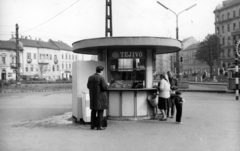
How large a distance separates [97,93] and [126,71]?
2292 mm

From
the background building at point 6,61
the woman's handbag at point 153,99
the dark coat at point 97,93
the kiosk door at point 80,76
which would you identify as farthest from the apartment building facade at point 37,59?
the dark coat at point 97,93

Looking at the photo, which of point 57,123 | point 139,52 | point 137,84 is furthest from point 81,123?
point 139,52

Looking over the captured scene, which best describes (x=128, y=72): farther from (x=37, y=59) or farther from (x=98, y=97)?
(x=37, y=59)

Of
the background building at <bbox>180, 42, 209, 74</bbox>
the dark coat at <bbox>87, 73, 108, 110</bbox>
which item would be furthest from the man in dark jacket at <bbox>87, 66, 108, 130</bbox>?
the background building at <bbox>180, 42, 209, 74</bbox>

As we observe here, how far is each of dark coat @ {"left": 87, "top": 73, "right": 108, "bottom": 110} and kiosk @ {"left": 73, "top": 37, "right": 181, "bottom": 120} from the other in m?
1.45

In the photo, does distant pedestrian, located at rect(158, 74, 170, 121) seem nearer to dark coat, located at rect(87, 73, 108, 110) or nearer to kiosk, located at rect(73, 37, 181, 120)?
kiosk, located at rect(73, 37, 181, 120)

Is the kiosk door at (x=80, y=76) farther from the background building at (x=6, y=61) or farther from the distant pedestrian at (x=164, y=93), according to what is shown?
the background building at (x=6, y=61)

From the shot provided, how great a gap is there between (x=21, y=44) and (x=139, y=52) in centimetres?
7329

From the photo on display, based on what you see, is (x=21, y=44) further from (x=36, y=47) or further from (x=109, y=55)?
(x=109, y=55)

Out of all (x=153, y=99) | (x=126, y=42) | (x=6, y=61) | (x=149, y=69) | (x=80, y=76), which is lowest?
(x=153, y=99)

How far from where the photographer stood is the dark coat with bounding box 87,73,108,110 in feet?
26.7

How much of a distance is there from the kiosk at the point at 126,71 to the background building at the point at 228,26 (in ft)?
214

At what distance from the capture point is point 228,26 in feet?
251

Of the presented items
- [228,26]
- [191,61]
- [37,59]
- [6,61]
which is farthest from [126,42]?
[191,61]
